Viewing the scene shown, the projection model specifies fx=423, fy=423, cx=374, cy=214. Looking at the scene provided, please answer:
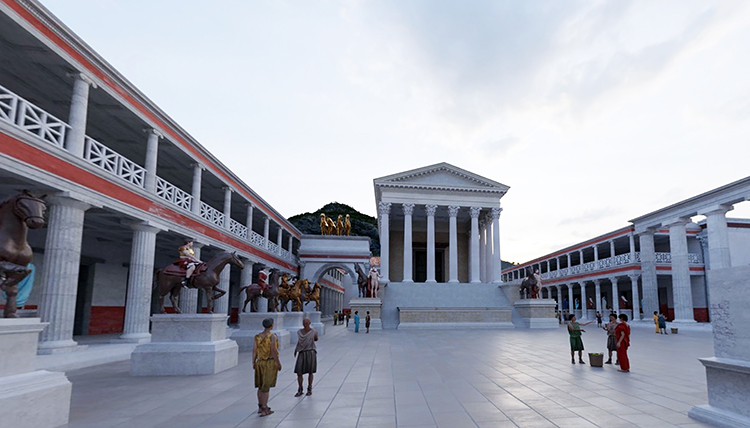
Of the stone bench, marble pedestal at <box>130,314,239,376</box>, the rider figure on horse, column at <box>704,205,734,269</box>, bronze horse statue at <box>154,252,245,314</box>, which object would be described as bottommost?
the stone bench

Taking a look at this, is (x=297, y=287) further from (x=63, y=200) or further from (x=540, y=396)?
(x=540, y=396)

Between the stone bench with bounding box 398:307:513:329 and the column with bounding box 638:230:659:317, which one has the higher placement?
the column with bounding box 638:230:659:317

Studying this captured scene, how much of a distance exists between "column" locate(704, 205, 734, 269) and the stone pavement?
747 inches

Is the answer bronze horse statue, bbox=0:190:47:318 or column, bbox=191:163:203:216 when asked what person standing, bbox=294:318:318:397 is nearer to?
bronze horse statue, bbox=0:190:47:318

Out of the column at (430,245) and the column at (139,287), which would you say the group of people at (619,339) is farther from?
the column at (430,245)

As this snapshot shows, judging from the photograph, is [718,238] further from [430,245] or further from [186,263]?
[186,263]

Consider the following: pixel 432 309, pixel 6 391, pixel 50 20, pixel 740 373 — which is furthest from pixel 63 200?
pixel 432 309

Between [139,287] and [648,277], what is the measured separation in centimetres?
3750

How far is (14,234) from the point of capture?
6223 mm

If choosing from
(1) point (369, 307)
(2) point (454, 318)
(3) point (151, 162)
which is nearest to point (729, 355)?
(3) point (151, 162)

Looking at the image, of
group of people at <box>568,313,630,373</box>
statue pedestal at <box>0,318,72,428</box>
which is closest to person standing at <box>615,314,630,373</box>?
→ group of people at <box>568,313,630,373</box>

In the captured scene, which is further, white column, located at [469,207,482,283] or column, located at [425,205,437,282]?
white column, located at [469,207,482,283]

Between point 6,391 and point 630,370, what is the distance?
42.4 ft

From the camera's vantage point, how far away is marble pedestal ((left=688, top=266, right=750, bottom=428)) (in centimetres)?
571
